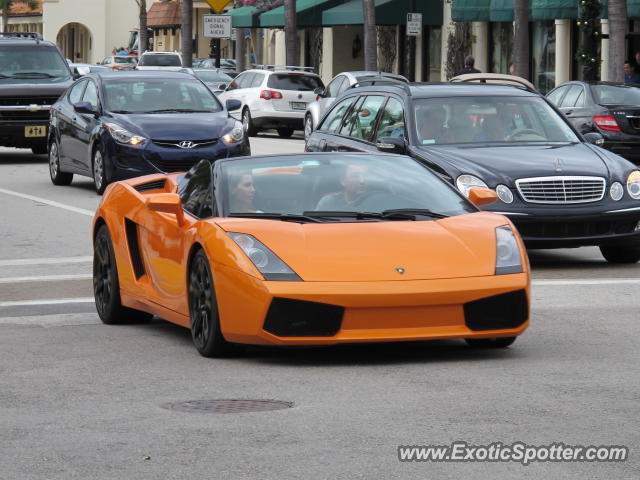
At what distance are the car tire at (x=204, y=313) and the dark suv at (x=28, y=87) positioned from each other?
1887 centimetres

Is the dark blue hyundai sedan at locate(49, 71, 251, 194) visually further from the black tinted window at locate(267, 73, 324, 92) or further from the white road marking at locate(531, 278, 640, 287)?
the black tinted window at locate(267, 73, 324, 92)

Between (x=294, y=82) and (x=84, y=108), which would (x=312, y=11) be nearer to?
(x=294, y=82)

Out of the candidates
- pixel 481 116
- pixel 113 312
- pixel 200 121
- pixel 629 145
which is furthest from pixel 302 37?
pixel 113 312

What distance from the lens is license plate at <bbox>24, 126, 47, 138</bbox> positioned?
2764cm

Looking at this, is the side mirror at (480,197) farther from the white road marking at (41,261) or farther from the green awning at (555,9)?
the green awning at (555,9)

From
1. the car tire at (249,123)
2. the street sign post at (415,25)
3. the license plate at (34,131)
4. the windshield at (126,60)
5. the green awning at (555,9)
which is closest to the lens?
the license plate at (34,131)

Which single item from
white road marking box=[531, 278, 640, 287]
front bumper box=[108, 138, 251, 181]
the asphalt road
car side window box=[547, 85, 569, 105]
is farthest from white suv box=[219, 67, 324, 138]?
the asphalt road

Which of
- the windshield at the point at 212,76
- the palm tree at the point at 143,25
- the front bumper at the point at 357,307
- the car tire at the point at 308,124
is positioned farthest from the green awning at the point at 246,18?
the front bumper at the point at 357,307

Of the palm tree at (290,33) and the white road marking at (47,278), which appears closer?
the white road marking at (47,278)

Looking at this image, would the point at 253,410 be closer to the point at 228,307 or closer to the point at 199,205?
the point at 228,307

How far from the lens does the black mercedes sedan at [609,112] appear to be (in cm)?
2608

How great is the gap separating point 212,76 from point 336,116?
32309 mm

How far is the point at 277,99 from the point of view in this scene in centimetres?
3938

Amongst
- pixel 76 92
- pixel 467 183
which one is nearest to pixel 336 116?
pixel 467 183
